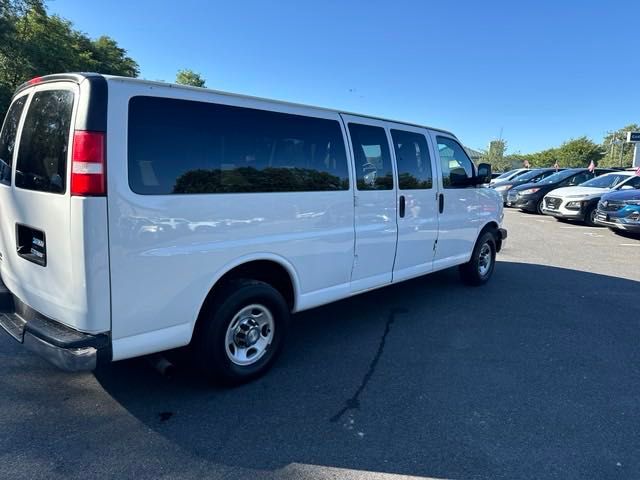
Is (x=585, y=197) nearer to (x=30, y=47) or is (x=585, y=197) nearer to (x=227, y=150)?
(x=227, y=150)

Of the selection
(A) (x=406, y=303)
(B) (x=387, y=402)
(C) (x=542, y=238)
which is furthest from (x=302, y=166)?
(C) (x=542, y=238)

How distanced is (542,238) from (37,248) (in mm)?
11001

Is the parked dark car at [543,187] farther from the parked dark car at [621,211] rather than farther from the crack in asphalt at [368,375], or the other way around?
the crack in asphalt at [368,375]

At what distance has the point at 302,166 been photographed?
3.70m

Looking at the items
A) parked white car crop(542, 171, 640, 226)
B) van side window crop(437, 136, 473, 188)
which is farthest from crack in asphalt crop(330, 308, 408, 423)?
parked white car crop(542, 171, 640, 226)

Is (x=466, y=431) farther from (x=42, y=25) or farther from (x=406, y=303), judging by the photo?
(x=42, y=25)

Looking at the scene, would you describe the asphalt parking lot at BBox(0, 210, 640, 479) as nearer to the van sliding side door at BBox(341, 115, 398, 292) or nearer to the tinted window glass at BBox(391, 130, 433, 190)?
the van sliding side door at BBox(341, 115, 398, 292)

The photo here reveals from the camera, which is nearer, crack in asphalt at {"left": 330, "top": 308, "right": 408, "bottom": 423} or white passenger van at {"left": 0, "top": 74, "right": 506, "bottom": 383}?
white passenger van at {"left": 0, "top": 74, "right": 506, "bottom": 383}

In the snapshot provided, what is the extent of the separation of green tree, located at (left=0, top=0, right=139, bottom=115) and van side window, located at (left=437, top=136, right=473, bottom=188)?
22364 mm

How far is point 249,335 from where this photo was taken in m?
3.46

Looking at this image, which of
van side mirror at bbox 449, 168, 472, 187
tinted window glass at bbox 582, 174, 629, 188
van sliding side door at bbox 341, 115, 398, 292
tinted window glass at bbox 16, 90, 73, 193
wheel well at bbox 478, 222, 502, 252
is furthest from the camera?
tinted window glass at bbox 582, 174, 629, 188

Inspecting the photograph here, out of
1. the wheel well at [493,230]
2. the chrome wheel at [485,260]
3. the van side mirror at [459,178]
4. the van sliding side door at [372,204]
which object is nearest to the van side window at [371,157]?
the van sliding side door at [372,204]

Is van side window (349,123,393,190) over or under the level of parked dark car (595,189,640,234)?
over

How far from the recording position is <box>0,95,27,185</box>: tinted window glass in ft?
10.7
